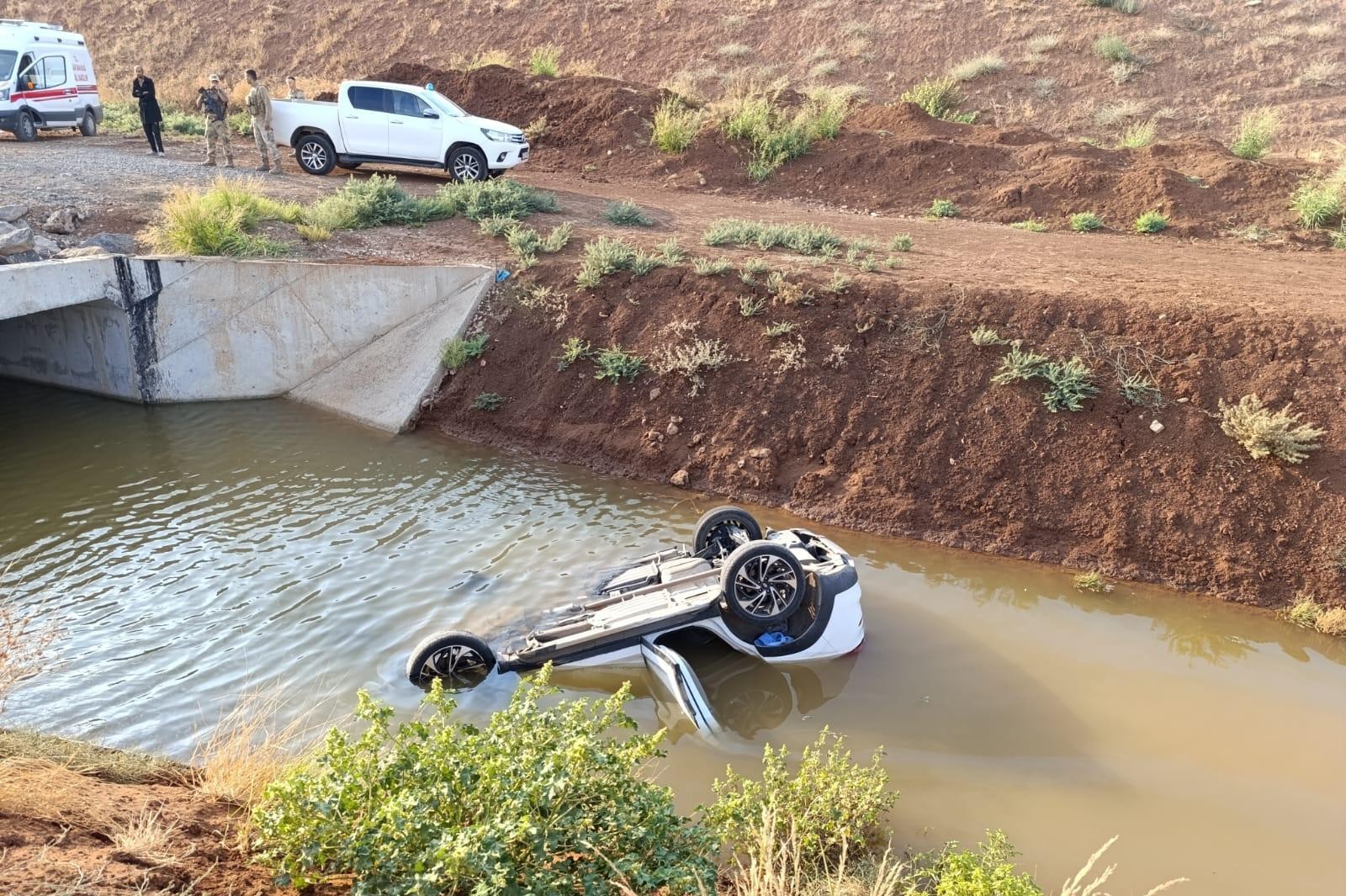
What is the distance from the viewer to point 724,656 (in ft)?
25.6

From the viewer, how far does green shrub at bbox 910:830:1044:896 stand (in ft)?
14.7

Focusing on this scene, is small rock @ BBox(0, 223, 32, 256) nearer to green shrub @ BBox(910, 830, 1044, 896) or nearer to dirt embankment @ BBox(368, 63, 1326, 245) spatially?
dirt embankment @ BBox(368, 63, 1326, 245)

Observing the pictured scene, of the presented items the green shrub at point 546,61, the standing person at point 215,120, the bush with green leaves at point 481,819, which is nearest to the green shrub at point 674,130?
the green shrub at point 546,61

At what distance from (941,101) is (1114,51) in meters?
7.01

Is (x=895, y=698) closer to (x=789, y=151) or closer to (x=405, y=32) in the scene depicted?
(x=789, y=151)

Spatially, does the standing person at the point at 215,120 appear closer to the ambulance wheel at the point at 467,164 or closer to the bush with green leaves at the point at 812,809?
the ambulance wheel at the point at 467,164

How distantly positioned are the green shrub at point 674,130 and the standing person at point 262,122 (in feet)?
26.0

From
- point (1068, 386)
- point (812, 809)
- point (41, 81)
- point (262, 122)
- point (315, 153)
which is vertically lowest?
point (812, 809)

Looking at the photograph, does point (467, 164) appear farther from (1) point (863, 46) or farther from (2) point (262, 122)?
(1) point (863, 46)

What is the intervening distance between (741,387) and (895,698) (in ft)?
17.6

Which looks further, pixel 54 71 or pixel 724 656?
pixel 54 71

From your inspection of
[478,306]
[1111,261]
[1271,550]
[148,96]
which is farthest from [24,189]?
[1271,550]

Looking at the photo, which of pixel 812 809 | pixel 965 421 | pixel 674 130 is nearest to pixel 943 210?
pixel 674 130

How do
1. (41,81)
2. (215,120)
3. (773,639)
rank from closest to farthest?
(773,639)
(215,120)
(41,81)
